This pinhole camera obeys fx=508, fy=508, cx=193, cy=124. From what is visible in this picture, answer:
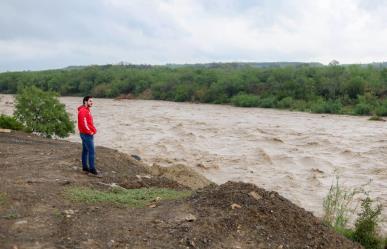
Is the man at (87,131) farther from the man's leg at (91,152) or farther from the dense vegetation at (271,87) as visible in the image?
the dense vegetation at (271,87)

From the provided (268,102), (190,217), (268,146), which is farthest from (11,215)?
(268,102)

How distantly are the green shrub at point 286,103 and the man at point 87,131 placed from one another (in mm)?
26775

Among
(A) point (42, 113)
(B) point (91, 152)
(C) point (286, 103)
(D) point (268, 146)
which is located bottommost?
(D) point (268, 146)

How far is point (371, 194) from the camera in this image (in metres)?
12.7

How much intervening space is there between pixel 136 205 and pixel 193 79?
39.6m

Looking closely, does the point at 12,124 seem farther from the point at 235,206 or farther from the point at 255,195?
the point at 235,206

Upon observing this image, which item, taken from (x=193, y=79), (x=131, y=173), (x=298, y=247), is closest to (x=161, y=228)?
(x=298, y=247)

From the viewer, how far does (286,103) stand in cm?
3559

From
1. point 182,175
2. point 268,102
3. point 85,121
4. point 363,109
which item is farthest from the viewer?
point 268,102

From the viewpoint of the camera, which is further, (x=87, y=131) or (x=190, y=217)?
(x=87, y=131)

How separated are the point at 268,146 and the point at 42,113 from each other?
28.6 feet

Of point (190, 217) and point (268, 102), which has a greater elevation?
point (190, 217)

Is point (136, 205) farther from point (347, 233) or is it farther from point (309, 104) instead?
point (309, 104)

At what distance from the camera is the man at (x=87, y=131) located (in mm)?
9750
